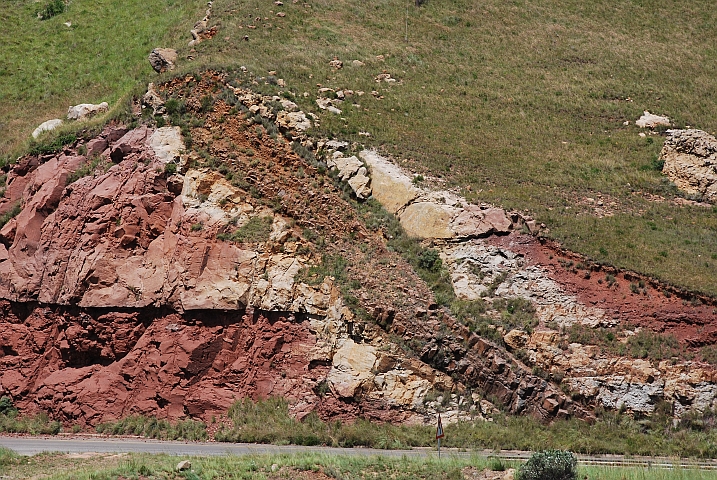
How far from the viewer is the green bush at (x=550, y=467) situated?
1964 centimetres

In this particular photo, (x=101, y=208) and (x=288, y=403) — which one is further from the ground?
(x=101, y=208)

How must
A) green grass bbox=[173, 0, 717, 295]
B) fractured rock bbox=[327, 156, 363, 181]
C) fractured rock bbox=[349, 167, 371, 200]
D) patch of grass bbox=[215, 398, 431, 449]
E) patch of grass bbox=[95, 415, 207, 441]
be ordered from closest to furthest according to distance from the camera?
patch of grass bbox=[215, 398, 431, 449]
patch of grass bbox=[95, 415, 207, 441]
fractured rock bbox=[349, 167, 371, 200]
fractured rock bbox=[327, 156, 363, 181]
green grass bbox=[173, 0, 717, 295]

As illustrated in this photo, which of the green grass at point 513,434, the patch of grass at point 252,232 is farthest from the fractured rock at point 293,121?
the green grass at point 513,434

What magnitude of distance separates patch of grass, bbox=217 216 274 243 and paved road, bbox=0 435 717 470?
7.95m

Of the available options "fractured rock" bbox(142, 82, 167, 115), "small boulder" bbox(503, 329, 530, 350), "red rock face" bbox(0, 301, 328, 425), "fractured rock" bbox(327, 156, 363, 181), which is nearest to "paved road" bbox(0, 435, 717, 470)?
"red rock face" bbox(0, 301, 328, 425)

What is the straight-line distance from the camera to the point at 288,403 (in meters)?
27.4

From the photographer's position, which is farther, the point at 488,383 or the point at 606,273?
the point at 606,273

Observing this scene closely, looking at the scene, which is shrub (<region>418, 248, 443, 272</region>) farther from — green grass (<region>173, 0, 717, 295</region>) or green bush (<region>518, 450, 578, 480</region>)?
green bush (<region>518, 450, 578, 480</region>)

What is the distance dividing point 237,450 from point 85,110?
25534 mm

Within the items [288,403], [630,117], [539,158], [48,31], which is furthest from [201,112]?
[48,31]

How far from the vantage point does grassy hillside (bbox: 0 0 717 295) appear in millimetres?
34500

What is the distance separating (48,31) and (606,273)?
45.6m

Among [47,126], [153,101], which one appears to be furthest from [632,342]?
[47,126]

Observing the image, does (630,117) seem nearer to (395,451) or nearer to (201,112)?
(201,112)
